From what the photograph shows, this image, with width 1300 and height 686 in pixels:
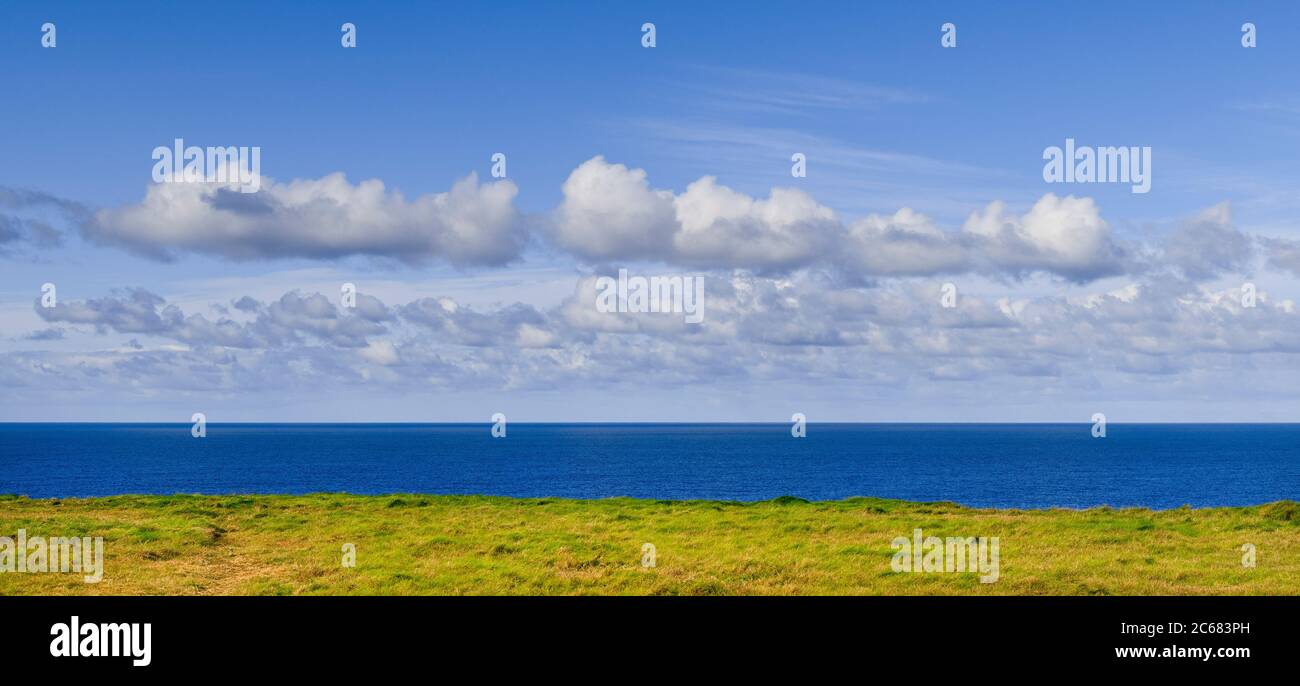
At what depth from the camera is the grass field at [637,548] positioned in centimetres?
2944

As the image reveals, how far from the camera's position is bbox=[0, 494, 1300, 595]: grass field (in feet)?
96.6

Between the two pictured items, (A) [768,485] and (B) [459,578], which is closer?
(B) [459,578]

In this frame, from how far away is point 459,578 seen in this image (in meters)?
30.6

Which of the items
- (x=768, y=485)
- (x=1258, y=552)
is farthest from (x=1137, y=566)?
(x=768, y=485)

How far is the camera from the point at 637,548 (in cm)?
3634

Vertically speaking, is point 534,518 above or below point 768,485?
above
